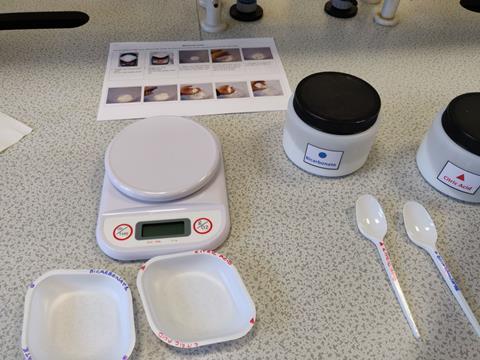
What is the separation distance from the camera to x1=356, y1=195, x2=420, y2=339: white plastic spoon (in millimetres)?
444

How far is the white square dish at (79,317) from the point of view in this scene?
38cm

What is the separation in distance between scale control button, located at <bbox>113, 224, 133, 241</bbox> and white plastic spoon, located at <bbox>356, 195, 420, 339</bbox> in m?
0.29

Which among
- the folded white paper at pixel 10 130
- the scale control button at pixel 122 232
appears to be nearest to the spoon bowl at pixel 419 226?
the scale control button at pixel 122 232

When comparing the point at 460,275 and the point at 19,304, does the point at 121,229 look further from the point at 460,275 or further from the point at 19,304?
the point at 460,275

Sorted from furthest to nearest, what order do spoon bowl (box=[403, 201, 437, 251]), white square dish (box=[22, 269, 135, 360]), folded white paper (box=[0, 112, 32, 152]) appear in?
folded white paper (box=[0, 112, 32, 152]), spoon bowl (box=[403, 201, 437, 251]), white square dish (box=[22, 269, 135, 360])

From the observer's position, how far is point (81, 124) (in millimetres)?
626

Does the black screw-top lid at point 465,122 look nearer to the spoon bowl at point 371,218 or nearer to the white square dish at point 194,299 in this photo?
the spoon bowl at point 371,218

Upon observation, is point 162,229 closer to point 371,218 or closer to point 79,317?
point 79,317

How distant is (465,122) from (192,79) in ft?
1.46

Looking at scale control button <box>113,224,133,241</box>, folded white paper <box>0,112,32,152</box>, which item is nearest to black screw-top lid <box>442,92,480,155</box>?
scale control button <box>113,224,133,241</box>

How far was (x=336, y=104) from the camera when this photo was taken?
504 millimetres

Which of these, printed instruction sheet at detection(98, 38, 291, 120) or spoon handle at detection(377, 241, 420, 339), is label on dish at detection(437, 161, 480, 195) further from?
printed instruction sheet at detection(98, 38, 291, 120)

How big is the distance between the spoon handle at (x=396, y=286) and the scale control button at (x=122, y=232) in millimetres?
302

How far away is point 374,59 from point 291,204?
0.43 metres
